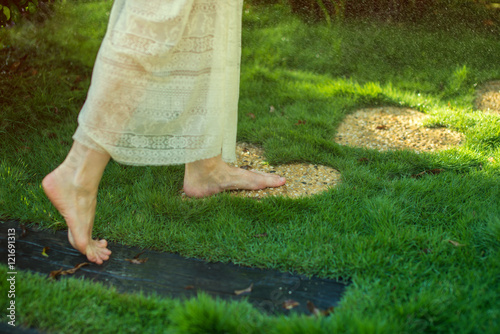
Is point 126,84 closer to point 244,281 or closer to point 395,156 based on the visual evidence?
point 244,281

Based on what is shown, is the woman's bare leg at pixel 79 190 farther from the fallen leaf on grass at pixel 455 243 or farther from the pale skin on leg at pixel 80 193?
the fallen leaf on grass at pixel 455 243

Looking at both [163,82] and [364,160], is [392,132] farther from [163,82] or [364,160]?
[163,82]

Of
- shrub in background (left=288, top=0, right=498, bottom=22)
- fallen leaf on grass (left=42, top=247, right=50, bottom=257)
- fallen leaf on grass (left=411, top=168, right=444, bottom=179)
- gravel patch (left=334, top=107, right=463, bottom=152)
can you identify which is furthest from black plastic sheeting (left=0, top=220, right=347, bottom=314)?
shrub in background (left=288, top=0, right=498, bottom=22)

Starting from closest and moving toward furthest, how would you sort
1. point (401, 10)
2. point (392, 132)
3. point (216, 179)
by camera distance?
point (216, 179), point (392, 132), point (401, 10)

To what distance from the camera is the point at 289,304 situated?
179cm

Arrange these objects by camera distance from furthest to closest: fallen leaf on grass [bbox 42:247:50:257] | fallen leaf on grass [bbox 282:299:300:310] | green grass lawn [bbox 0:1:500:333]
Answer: fallen leaf on grass [bbox 42:247:50:257] → fallen leaf on grass [bbox 282:299:300:310] → green grass lawn [bbox 0:1:500:333]

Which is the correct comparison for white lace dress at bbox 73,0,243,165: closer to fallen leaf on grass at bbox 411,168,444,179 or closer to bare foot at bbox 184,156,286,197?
bare foot at bbox 184,156,286,197

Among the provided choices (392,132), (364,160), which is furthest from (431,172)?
(392,132)

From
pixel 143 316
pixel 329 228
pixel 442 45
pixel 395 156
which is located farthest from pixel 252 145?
pixel 442 45

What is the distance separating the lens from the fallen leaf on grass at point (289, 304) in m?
1.78

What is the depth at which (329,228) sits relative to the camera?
223 cm

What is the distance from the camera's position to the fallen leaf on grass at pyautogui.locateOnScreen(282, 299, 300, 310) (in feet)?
5.83

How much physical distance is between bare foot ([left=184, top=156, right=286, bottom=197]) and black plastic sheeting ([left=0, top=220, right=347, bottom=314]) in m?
0.56

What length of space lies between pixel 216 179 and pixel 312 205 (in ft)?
1.97
